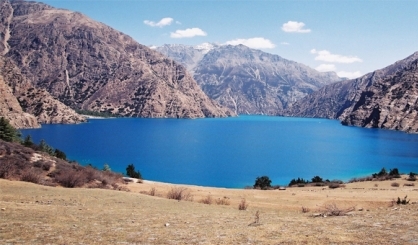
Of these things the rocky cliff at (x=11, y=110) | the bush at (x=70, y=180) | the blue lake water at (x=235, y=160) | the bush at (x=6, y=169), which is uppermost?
the rocky cliff at (x=11, y=110)

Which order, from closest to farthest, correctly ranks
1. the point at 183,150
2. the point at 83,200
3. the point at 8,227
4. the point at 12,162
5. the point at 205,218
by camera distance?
the point at 8,227 → the point at 205,218 → the point at 83,200 → the point at 12,162 → the point at 183,150

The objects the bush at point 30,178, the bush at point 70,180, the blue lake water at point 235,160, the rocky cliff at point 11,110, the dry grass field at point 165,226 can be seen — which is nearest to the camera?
the dry grass field at point 165,226

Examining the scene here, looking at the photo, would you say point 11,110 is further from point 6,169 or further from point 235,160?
point 6,169

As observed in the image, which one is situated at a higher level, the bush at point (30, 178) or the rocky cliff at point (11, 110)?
the rocky cliff at point (11, 110)

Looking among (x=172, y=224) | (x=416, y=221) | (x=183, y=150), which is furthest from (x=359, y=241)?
(x=183, y=150)

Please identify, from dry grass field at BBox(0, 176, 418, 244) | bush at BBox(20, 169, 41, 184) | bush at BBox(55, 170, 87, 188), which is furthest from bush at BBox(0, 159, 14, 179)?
dry grass field at BBox(0, 176, 418, 244)

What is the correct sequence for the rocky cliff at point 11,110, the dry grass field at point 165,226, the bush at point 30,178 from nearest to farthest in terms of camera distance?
the dry grass field at point 165,226 < the bush at point 30,178 < the rocky cliff at point 11,110

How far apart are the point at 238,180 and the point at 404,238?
191 ft

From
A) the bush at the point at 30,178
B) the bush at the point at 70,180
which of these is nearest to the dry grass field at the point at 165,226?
the bush at the point at 30,178

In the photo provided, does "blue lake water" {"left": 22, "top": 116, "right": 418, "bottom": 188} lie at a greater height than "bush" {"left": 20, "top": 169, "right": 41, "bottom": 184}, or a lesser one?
lesser

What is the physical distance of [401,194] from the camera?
2795cm

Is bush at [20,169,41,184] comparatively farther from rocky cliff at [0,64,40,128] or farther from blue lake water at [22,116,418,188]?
rocky cliff at [0,64,40,128]

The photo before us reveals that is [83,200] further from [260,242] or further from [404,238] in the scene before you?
[404,238]

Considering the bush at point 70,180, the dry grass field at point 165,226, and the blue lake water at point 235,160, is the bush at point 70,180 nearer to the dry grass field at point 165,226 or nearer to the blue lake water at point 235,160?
the dry grass field at point 165,226
